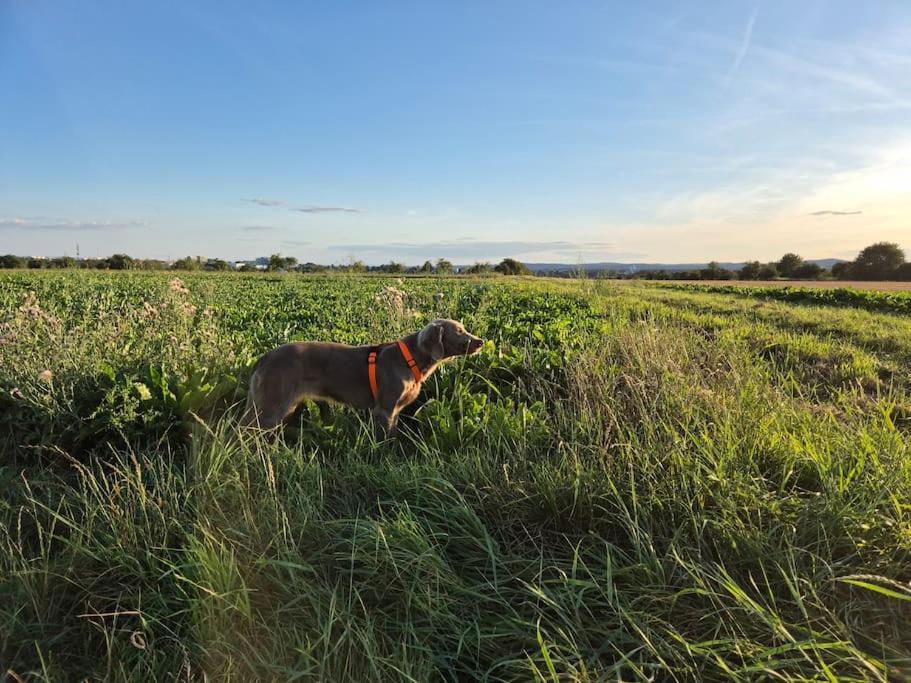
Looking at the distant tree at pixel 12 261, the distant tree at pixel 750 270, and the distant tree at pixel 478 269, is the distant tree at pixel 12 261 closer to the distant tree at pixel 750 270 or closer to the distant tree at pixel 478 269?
the distant tree at pixel 478 269

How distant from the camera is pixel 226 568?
2.43 metres

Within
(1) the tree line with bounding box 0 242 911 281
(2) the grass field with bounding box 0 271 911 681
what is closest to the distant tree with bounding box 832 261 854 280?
(1) the tree line with bounding box 0 242 911 281

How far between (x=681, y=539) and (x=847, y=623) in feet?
2.29

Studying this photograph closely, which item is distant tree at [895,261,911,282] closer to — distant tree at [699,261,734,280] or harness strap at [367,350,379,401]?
distant tree at [699,261,734,280]

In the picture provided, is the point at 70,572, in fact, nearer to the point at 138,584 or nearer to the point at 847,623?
the point at 138,584

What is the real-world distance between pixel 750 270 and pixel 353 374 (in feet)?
225

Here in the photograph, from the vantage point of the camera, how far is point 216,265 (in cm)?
5303

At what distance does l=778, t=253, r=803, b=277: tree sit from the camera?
190ft

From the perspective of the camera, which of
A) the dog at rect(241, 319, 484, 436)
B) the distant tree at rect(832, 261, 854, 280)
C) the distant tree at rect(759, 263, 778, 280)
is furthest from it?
the distant tree at rect(759, 263, 778, 280)

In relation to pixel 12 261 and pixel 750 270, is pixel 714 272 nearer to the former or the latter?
pixel 750 270

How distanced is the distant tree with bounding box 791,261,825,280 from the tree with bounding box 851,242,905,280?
3.34m

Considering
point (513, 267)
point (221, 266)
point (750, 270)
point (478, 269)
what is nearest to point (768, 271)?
point (750, 270)

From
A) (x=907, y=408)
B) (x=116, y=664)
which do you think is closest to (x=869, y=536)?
(x=907, y=408)

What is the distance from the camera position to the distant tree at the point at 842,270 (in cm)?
4953
